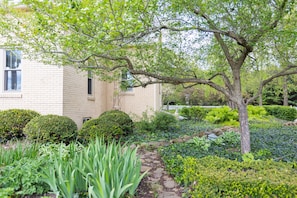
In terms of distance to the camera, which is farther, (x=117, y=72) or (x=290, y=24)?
(x=117, y=72)

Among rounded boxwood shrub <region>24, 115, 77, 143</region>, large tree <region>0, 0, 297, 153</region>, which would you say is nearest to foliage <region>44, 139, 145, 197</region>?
large tree <region>0, 0, 297, 153</region>

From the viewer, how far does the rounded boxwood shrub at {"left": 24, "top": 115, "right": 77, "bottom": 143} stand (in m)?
6.07

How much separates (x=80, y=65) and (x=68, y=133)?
2.32 meters

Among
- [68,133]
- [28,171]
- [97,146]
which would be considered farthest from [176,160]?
[68,133]

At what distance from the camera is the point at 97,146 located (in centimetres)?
343

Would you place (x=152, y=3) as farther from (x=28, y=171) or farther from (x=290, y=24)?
(x=28, y=171)

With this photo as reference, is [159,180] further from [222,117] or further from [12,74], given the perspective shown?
[222,117]

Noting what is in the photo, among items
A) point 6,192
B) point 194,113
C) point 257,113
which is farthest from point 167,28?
point 257,113

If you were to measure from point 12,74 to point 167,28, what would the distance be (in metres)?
6.61

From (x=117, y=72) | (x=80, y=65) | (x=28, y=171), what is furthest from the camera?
(x=117, y=72)

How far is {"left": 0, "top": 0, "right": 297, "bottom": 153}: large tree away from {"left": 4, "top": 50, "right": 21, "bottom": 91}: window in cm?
310

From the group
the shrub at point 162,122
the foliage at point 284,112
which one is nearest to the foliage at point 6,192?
the shrub at point 162,122

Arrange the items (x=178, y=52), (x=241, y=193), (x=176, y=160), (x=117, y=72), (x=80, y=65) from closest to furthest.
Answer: (x=241, y=193) → (x=176, y=160) → (x=80, y=65) → (x=178, y=52) → (x=117, y=72)

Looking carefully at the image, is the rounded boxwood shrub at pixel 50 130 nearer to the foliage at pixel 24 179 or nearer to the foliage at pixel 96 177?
the foliage at pixel 24 179
